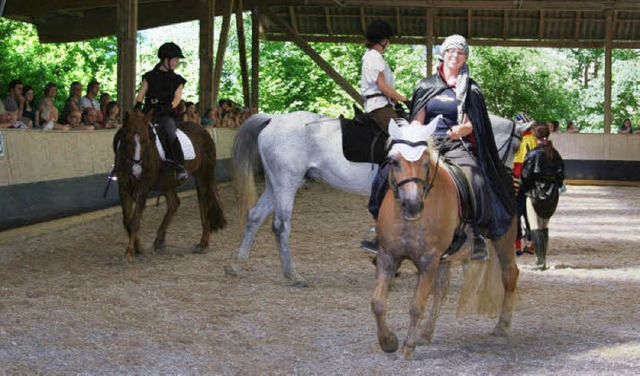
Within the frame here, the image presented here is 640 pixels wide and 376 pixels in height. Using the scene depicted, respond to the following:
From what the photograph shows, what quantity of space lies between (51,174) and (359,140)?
6019 millimetres

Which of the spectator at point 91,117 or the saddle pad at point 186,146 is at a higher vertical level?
the spectator at point 91,117

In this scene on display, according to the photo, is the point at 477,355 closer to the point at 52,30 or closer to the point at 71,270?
the point at 71,270

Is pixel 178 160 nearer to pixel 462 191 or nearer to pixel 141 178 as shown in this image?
pixel 141 178

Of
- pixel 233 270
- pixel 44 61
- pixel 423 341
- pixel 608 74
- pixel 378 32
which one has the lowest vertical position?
pixel 423 341

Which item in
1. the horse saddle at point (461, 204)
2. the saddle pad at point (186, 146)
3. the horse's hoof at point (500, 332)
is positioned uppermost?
the saddle pad at point (186, 146)

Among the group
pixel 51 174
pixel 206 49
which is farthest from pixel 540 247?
pixel 206 49

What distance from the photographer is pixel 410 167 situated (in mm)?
6387

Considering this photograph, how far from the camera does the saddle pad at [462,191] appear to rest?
700 cm

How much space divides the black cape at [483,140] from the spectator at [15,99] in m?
9.80

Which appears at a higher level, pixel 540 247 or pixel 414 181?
pixel 414 181

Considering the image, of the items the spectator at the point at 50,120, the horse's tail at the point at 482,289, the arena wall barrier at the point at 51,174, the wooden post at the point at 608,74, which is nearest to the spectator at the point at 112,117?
the arena wall barrier at the point at 51,174

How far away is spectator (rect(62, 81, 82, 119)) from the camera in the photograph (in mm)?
16703

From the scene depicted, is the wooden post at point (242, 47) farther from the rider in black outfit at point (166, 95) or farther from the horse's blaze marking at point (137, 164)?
the horse's blaze marking at point (137, 164)

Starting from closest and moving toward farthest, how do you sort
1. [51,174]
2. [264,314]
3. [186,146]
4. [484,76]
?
[264,314] < [186,146] < [51,174] < [484,76]
